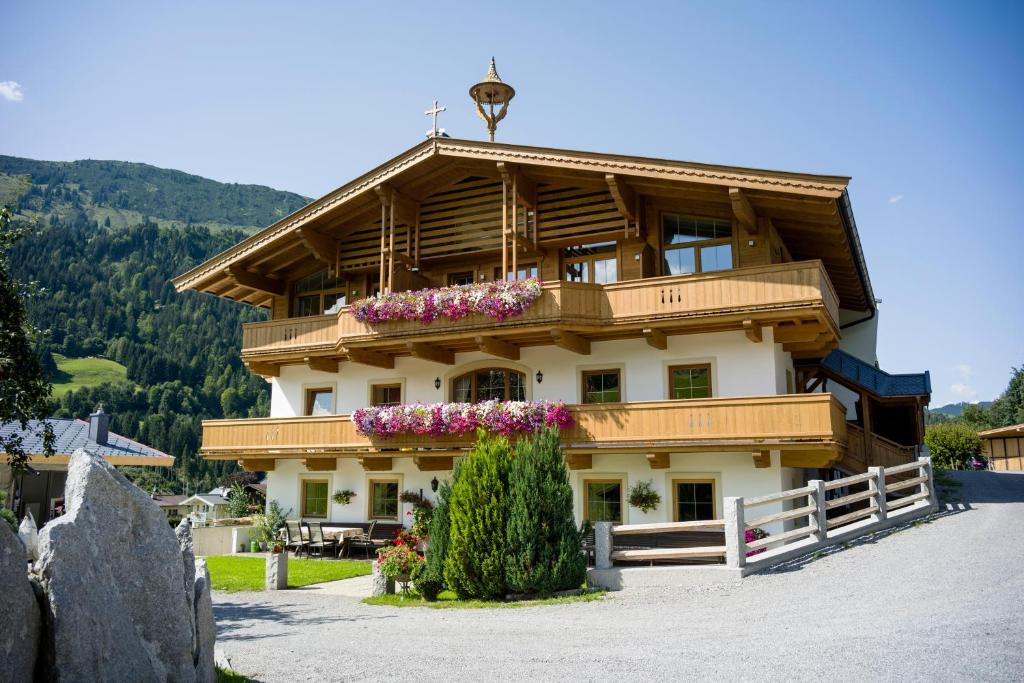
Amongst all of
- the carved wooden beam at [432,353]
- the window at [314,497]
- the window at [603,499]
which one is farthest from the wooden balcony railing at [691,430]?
the window at [314,497]

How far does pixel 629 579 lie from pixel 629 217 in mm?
9773

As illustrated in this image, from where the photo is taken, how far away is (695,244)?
2106 cm

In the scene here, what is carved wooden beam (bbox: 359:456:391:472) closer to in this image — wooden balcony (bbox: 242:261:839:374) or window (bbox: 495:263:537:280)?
wooden balcony (bbox: 242:261:839:374)

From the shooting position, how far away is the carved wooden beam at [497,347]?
69.5ft

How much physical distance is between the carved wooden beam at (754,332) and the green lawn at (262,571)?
10396mm

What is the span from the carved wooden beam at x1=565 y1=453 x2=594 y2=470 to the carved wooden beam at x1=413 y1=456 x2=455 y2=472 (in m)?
3.68

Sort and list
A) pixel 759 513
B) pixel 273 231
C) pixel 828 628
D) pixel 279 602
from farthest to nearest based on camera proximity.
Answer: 1. pixel 273 231
2. pixel 759 513
3. pixel 279 602
4. pixel 828 628

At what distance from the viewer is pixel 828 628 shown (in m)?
9.61

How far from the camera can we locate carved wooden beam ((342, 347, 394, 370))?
23109 mm

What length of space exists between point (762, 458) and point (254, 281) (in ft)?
52.3

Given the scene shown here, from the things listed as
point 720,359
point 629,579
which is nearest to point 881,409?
point 720,359

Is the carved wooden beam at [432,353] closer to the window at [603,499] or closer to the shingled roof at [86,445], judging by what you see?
the window at [603,499]

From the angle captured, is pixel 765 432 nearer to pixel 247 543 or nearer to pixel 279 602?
pixel 279 602

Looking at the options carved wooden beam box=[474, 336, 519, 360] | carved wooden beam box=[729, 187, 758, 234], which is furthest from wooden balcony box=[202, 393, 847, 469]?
carved wooden beam box=[729, 187, 758, 234]
